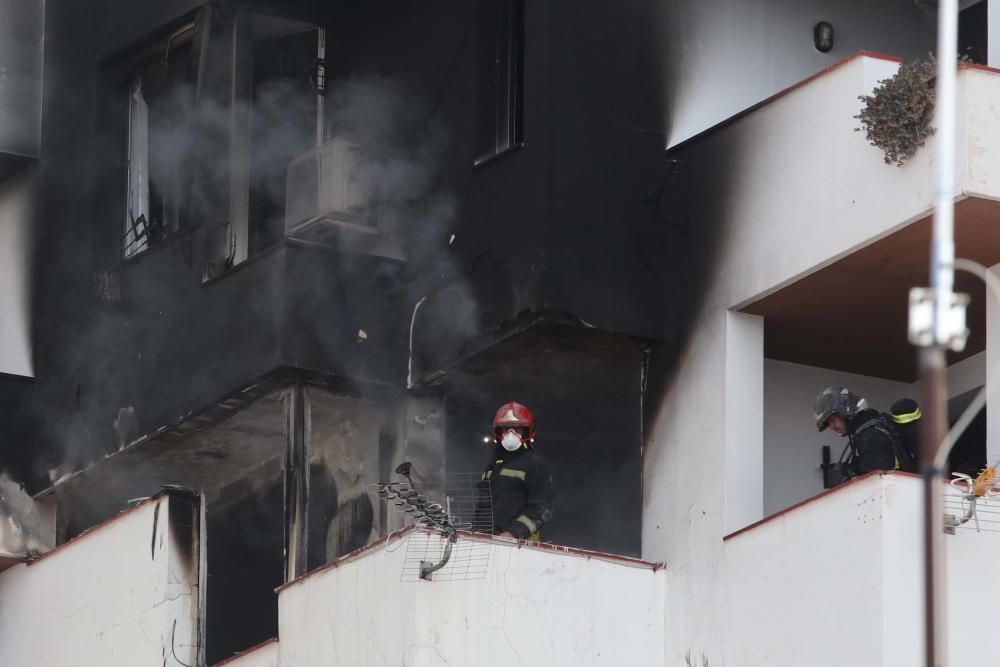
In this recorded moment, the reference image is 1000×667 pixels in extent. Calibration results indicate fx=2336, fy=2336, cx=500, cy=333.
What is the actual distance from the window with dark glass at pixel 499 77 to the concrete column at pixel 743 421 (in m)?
2.31

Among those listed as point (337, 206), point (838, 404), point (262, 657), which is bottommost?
point (262, 657)

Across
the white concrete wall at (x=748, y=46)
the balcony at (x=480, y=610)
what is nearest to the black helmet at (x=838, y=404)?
the balcony at (x=480, y=610)

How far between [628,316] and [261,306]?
10.4 ft

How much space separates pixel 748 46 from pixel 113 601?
6688 millimetres

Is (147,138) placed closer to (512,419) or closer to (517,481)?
(512,419)

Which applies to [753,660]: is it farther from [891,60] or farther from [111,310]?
[111,310]

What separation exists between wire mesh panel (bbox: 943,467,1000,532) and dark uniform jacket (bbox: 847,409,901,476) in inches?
25.3

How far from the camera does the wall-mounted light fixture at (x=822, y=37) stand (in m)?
18.3

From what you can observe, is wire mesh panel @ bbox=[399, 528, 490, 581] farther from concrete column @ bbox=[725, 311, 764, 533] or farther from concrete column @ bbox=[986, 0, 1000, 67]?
concrete column @ bbox=[986, 0, 1000, 67]

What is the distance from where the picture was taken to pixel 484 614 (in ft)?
49.4

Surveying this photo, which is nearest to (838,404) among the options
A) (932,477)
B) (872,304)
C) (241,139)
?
(872,304)

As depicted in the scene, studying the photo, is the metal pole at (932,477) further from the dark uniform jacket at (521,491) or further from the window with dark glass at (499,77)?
the window with dark glass at (499,77)

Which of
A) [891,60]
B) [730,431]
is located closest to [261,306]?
[730,431]

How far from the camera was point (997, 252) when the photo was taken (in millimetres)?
15125
